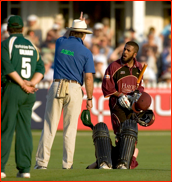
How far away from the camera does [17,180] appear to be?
20.2ft

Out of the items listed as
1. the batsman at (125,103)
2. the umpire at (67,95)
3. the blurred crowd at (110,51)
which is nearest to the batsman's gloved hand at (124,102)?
the batsman at (125,103)

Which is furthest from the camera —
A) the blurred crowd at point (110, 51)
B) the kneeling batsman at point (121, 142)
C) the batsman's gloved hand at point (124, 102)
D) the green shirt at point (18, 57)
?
the blurred crowd at point (110, 51)

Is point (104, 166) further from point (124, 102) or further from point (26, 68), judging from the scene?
point (26, 68)

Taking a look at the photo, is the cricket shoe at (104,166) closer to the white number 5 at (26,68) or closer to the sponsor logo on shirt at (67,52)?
the sponsor logo on shirt at (67,52)

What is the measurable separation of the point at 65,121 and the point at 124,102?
1.10 m

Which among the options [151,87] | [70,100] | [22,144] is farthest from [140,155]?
[151,87]

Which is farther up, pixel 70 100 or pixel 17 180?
pixel 70 100

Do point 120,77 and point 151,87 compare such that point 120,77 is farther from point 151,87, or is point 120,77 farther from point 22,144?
point 151,87

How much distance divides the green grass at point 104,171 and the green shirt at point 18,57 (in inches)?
52.3

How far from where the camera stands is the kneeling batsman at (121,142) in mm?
7762

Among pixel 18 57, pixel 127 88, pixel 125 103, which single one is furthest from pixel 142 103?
pixel 18 57

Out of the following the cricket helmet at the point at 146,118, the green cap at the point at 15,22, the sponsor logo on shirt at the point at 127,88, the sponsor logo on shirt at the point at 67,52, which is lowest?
the cricket helmet at the point at 146,118

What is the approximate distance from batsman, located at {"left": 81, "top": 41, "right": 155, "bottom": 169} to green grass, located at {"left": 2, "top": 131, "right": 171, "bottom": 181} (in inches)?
27.9

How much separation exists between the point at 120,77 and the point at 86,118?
0.97 meters
